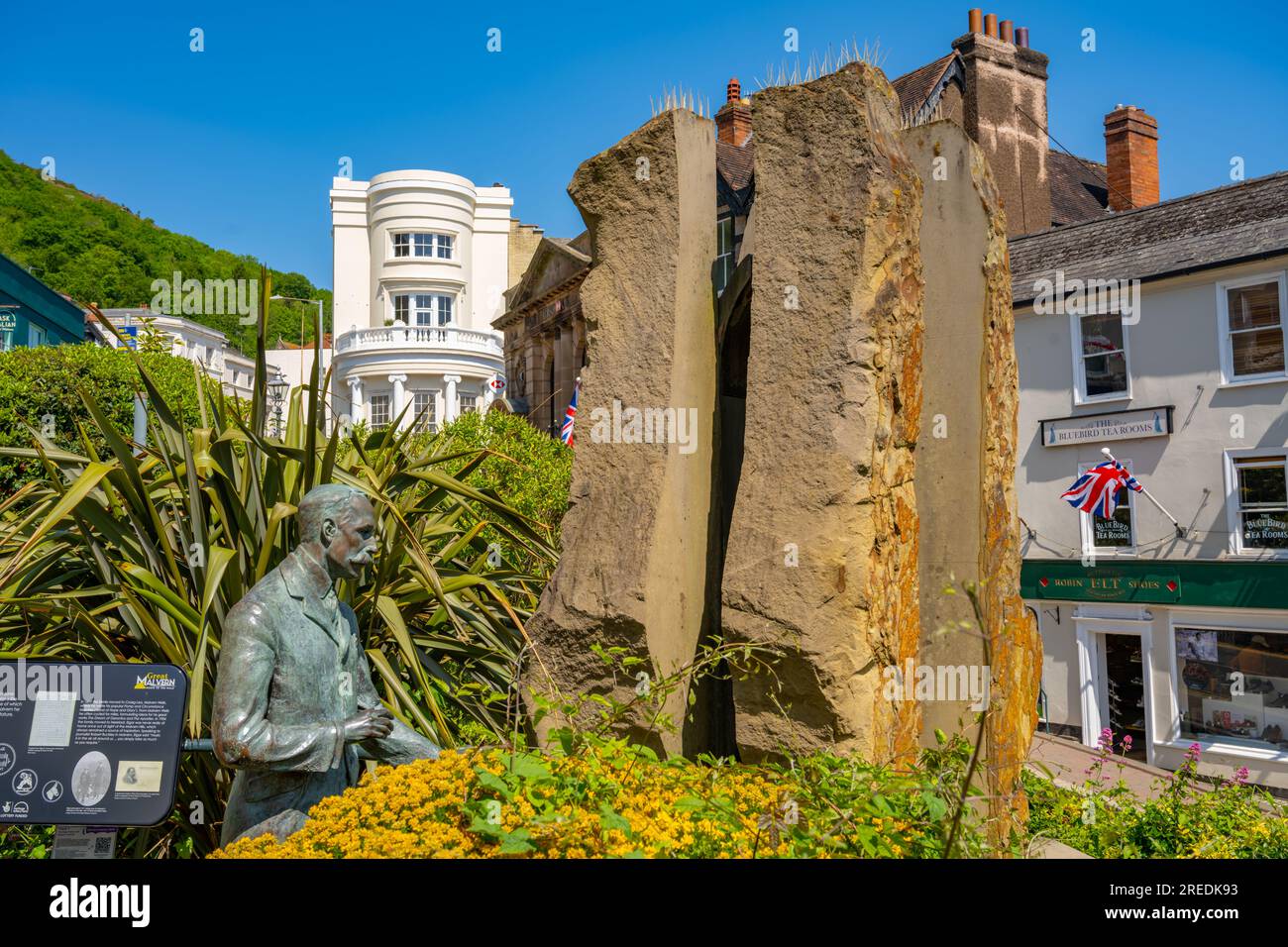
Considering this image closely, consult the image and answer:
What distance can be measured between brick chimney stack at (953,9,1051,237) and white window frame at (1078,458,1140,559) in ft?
23.0

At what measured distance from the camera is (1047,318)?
18781 millimetres

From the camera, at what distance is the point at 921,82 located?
22.8 meters

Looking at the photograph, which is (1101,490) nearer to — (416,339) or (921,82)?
(921,82)

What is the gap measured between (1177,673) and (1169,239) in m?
7.04

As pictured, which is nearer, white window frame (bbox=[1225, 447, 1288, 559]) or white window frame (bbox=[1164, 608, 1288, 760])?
white window frame (bbox=[1164, 608, 1288, 760])

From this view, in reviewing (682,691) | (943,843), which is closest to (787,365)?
(682,691)

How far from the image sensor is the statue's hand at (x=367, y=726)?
11.4 ft

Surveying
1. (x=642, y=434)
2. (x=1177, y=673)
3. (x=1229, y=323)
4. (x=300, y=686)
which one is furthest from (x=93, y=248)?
(x=300, y=686)

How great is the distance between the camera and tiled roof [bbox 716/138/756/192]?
817 inches

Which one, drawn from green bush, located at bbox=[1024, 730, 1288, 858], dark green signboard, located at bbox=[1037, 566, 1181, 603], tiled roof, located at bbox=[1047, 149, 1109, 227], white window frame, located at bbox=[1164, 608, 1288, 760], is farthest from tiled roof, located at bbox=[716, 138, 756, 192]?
green bush, located at bbox=[1024, 730, 1288, 858]

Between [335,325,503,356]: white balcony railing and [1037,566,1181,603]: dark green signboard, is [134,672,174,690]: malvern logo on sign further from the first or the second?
[335,325,503,356]: white balcony railing

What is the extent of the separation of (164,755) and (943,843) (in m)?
2.64

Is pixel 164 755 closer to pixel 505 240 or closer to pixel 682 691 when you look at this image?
pixel 682 691
